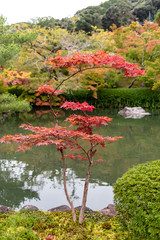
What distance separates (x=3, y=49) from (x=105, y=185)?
552 centimetres

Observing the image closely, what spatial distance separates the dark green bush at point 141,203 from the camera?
2.01 m

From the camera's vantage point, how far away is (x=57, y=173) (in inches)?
200

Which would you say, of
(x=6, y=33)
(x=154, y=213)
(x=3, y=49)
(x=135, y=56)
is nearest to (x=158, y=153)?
(x=154, y=213)

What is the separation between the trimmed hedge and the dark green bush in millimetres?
14544

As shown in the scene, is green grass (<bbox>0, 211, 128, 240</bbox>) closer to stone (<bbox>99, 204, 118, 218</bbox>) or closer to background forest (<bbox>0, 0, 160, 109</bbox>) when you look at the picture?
stone (<bbox>99, 204, 118, 218</bbox>)

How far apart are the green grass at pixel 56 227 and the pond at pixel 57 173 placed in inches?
26.6

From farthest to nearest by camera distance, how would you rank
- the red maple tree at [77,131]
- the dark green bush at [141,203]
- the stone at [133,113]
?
the stone at [133,113], the red maple tree at [77,131], the dark green bush at [141,203]

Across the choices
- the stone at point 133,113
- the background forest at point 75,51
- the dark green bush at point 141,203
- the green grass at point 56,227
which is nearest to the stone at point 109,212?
the green grass at point 56,227

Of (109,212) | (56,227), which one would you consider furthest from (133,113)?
(56,227)

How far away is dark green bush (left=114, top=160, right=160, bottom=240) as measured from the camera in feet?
6.59

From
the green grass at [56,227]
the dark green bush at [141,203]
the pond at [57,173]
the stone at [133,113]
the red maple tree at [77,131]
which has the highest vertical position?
the red maple tree at [77,131]

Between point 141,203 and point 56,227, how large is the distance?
1.16 m

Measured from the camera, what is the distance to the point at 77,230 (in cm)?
266

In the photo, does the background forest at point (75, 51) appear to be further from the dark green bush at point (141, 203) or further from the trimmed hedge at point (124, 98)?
the dark green bush at point (141, 203)
